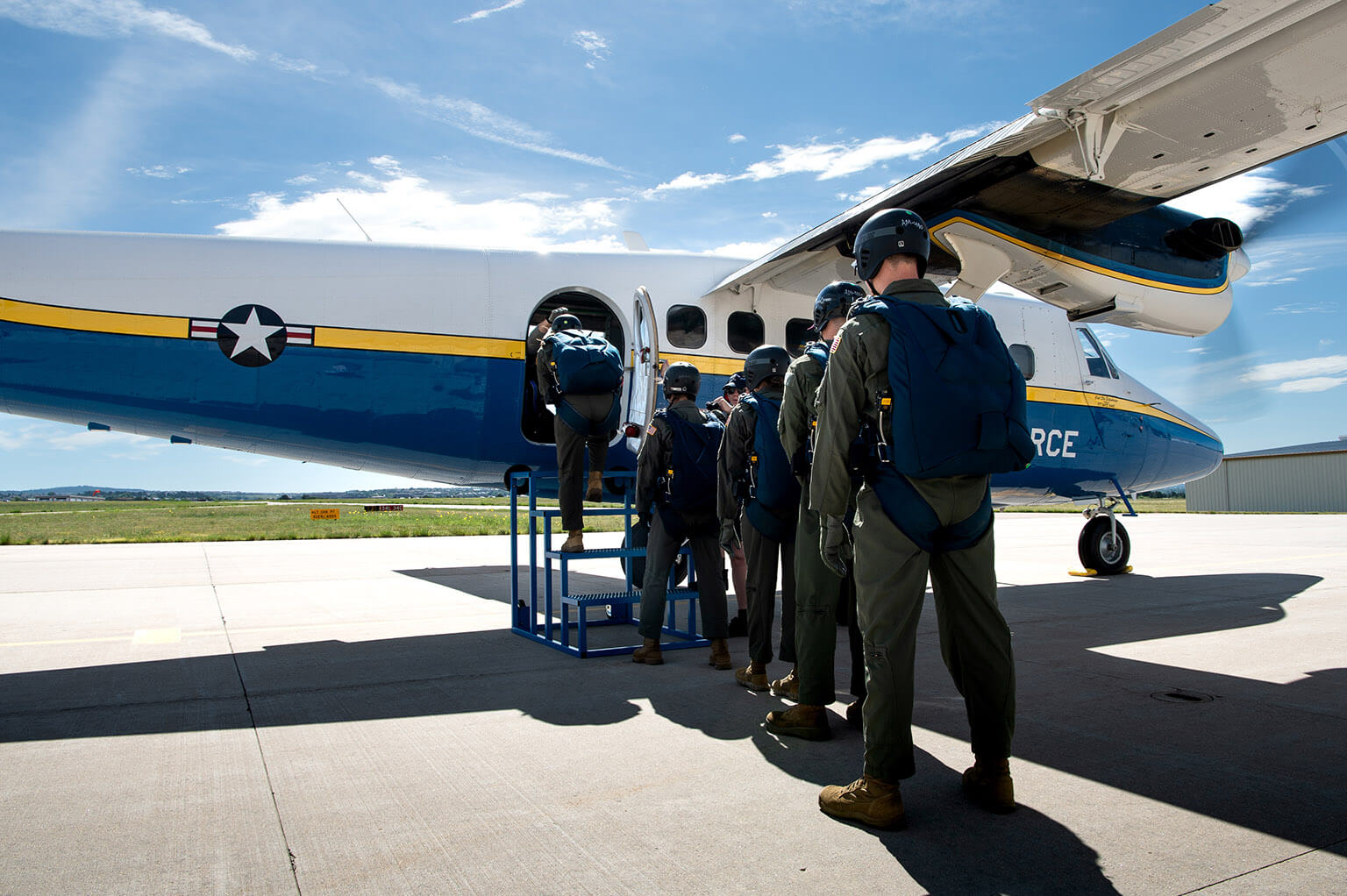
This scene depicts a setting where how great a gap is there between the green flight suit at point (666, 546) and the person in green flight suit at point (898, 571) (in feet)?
8.13

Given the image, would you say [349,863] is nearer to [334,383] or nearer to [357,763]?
[357,763]

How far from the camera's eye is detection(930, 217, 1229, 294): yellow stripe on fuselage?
24.8 ft

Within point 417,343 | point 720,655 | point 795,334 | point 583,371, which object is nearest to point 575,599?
point 720,655

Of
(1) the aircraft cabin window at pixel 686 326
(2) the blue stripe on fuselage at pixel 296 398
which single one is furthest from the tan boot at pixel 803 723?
(1) the aircraft cabin window at pixel 686 326

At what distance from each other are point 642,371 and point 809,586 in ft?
12.8

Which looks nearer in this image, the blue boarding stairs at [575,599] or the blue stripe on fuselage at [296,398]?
the blue boarding stairs at [575,599]

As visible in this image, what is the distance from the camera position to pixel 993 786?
10.8ft

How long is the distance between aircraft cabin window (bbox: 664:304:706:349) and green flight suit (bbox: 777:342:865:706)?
468 cm

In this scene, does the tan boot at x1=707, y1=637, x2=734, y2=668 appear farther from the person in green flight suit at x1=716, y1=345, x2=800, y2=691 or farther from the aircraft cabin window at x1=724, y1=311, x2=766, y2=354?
the aircraft cabin window at x1=724, y1=311, x2=766, y2=354

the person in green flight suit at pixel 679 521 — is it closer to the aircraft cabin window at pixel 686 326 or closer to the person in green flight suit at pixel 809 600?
the person in green flight suit at pixel 809 600

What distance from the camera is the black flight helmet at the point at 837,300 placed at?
4.74 metres

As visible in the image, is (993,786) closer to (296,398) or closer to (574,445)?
(574,445)

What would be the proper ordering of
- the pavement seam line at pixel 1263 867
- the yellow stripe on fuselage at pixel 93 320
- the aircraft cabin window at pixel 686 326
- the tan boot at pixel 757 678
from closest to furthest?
the pavement seam line at pixel 1263 867, the tan boot at pixel 757 678, the yellow stripe on fuselage at pixel 93 320, the aircraft cabin window at pixel 686 326

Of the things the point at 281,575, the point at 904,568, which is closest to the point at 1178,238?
the point at 904,568
